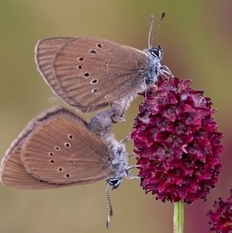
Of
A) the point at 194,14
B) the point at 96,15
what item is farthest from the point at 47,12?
the point at 194,14

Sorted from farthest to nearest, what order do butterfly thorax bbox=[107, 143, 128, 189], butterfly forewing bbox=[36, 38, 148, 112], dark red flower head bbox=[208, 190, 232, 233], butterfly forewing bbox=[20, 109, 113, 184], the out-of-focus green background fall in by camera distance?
1. the out-of-focus green background
2. butterfly thorax bbox=[107, 143, 128, 189]
3. butterfly forewing bbox=[36, 38, 148, 112]
4. butterfly forewing bbox=[20, 109, 113, 184]
5. dark red flower head bbox=[208, 190, 232, 233]

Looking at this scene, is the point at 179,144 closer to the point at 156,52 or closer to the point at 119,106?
the point at 119,106

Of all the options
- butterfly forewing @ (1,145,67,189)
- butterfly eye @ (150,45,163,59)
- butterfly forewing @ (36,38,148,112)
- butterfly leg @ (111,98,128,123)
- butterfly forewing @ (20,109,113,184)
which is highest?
butterfly eye @ (150,45,163,59)

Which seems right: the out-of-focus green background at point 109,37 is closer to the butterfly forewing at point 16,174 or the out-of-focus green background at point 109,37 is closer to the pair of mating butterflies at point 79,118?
the pair of mating butterflies at point 79,118

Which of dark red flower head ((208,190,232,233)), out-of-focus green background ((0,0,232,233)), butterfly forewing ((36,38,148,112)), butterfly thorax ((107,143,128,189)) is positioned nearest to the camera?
dark red flower head ((208,190,232,233))

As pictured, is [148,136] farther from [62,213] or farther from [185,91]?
[62,213]

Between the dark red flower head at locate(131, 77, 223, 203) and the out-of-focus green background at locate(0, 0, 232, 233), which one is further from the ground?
the out-of-focus green background at locate(0, 0, 232, 233)

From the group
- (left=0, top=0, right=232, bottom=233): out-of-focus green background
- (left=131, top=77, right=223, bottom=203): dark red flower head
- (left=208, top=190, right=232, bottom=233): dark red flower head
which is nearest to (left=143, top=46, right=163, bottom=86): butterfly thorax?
(left=131, top=77, right=223, bottom=203): dark red flower head

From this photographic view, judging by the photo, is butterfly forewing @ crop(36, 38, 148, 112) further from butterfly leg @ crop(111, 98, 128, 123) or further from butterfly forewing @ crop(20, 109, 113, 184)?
butterfly forewing @ crop(20, 109, 113, 184)

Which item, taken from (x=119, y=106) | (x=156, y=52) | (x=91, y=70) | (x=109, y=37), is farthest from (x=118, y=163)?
(x=109, y=37)
